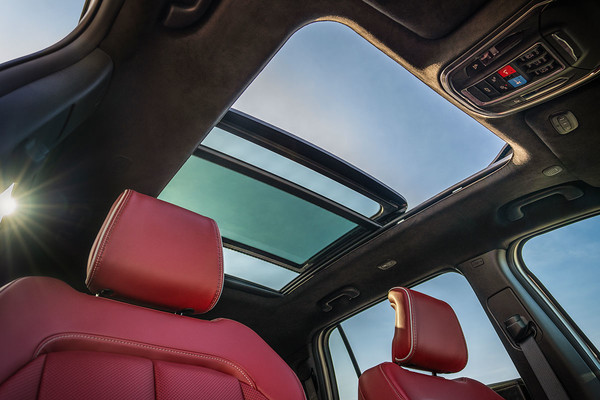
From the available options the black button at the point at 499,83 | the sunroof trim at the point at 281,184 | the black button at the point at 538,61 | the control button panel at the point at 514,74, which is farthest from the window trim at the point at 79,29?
the black button at the point at 538,61

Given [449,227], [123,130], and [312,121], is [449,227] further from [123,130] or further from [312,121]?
[123,130]

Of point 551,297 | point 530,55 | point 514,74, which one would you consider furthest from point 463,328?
point 530,55

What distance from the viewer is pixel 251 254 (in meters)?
4.03

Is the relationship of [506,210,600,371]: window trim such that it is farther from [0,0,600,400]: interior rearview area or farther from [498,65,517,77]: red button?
[498,65,517,77]: red button

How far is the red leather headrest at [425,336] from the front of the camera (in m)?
2.30

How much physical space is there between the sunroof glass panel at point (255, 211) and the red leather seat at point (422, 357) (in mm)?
1346

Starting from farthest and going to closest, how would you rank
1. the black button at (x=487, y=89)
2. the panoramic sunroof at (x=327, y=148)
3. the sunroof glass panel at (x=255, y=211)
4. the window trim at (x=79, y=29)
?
the sunroof glass panel at (x=255, y=211) → the panoramic sunroof at (x=327, y=148) → the black button at (x=487, y=89) → the window trim at (x=79, y=29)

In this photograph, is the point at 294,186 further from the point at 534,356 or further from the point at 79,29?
the point at 534,356

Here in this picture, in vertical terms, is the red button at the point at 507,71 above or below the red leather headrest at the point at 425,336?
above

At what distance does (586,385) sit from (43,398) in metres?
3.45

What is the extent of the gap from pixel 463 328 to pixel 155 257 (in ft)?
10.5

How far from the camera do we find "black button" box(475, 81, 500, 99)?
225 cm

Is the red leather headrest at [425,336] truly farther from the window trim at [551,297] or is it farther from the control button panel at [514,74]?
the control button panel at [514,74]

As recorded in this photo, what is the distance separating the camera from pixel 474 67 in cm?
219
